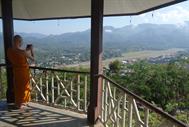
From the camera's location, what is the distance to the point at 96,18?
4961 millimetres

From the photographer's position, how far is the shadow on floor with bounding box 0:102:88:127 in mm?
5137

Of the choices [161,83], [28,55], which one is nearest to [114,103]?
[28,55]

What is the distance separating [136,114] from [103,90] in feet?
5.49

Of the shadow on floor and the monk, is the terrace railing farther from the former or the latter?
the monk

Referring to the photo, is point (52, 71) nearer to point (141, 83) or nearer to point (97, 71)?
point (97, 71)

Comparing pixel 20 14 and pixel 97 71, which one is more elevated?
pixel 20 14

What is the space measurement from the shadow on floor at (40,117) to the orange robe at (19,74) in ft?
0.90

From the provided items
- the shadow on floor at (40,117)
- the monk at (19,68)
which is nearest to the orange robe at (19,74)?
the monk at (19,68)

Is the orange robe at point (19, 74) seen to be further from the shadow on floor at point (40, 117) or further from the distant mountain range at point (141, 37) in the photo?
the distant mountain range at point (141, 37)

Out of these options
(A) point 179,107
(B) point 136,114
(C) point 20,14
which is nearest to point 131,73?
(A) point 179,107

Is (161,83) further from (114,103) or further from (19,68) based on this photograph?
(114,103)

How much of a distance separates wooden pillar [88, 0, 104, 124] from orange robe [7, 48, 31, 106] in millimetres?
1332

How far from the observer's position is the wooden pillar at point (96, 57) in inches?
195

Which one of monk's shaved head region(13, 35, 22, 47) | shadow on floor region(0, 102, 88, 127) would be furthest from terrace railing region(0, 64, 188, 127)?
monk's shaved head region(13, 35, 22, 47)
